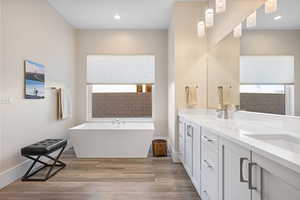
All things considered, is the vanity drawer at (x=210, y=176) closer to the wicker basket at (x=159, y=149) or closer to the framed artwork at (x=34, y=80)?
the wicker basket at (x=159, y=149)

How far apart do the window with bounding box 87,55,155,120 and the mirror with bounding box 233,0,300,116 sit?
296cm

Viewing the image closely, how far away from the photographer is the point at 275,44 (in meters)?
1.88

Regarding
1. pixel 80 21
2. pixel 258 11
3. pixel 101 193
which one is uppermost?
pixel 80 21

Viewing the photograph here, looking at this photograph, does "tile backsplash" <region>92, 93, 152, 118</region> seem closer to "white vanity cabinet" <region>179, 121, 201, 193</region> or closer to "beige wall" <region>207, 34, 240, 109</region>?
"beige wall" <region>207, 34, 240, 109</region>

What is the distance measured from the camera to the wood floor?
2.44 meters

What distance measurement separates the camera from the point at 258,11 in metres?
2.13

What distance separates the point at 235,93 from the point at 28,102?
306 centimetres

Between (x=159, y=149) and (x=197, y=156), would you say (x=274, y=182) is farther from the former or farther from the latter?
(x=159, y=149)

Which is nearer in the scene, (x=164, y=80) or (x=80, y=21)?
(x=80, y=21)

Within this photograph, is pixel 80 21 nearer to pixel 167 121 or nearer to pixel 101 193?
pixel 167 121

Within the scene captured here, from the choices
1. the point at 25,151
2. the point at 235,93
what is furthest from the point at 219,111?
the point at 25,151

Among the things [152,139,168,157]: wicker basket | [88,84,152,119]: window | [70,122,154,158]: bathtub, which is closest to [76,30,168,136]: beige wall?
[88,84,152,119]: window

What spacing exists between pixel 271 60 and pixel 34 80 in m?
3.31

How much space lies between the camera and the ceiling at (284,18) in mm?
1587
